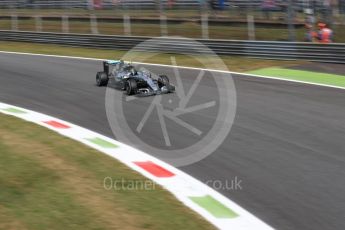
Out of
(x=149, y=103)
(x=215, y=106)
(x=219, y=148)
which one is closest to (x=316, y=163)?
(x=219, y=148)

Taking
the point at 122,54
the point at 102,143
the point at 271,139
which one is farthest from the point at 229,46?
the point at 102,143

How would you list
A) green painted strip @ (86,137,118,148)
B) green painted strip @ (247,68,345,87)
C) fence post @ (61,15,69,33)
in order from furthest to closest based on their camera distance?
fence post @ (61,15,69,33)
green painted strip @ (247,68,345,87)
green painted strip @ (86,137,118,148)

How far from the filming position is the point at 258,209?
489 centimetres

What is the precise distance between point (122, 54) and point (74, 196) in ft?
48.1

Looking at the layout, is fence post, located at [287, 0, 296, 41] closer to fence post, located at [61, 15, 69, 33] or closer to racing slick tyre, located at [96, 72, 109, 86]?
racing slick tyre, located at [96, 72, 109, 86]

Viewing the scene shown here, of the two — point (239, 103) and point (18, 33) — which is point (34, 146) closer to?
point (239, 103)

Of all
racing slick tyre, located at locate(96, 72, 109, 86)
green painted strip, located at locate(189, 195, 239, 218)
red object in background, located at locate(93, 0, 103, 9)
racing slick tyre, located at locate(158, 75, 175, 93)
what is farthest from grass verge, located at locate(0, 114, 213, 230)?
red object in background, located at locate(93, 0, 103, 9)

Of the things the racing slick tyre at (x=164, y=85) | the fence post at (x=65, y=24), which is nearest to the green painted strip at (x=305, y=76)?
the racing slick tyre at (x=164, y=85)

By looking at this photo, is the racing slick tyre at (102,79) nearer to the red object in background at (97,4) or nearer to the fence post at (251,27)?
the fence post at (251,27)

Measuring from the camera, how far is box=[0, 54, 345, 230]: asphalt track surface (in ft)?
16.5

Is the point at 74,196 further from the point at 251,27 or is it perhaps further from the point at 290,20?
the point at 251,27

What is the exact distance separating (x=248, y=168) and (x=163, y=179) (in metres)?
1.12

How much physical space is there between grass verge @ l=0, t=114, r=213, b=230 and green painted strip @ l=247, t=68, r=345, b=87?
7.80 m

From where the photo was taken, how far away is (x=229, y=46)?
57.6 feet
